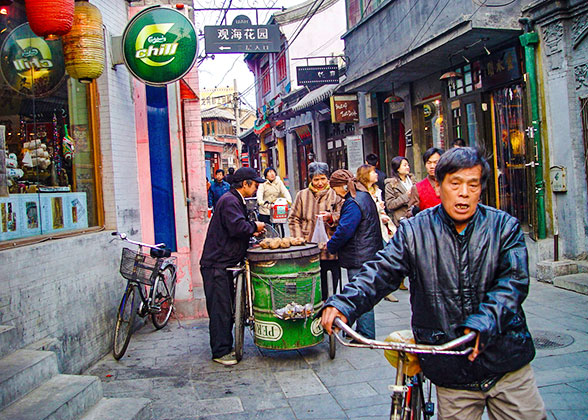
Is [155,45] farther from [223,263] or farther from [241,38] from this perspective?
[241,38]

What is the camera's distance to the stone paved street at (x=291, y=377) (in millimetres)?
4453

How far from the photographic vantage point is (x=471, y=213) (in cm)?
259

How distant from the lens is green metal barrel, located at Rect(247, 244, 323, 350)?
5.41 m

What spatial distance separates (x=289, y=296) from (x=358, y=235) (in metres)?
1.08

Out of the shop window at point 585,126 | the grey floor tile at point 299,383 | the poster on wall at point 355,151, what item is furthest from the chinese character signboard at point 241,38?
the grey floor tile at point 299,383

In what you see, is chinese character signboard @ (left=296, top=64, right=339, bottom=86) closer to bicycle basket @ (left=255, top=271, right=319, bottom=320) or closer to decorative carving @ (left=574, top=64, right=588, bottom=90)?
decorative carving @ (left=574, top=64, right=588, bottom=90)

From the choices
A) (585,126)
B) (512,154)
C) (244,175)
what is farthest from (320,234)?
(512,154)

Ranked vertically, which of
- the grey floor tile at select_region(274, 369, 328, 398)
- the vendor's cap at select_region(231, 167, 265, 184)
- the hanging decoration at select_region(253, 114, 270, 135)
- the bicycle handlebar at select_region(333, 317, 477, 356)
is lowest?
the grey floor tile at select_region(274, 369, 328, 398)

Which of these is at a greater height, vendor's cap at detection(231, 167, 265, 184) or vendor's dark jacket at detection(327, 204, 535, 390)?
vendor's cap at detection(231, 167, 265, 184)

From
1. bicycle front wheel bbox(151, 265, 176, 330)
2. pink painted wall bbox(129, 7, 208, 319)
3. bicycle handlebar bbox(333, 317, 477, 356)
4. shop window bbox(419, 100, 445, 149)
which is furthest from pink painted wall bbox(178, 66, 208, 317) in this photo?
bicycle handlebar bbox(333, 317, 477, 356)

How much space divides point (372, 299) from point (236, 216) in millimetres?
3274

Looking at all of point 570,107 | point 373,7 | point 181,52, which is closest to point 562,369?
point 570,107

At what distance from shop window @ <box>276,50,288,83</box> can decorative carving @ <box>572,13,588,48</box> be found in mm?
22584

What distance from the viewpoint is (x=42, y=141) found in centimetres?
555
